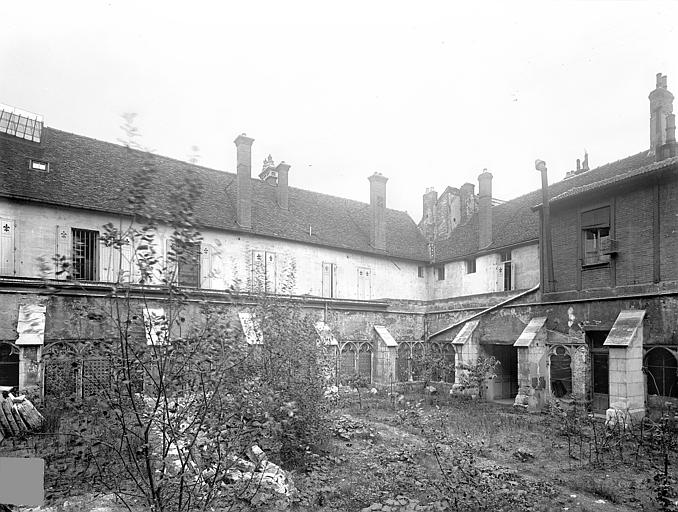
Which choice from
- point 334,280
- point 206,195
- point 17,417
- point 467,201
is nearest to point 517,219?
point 467,201

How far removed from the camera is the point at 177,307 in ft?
13.6

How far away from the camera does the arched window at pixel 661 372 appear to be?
43.7 feet

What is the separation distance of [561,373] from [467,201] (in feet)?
53.7

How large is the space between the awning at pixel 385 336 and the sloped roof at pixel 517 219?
722 centimetres

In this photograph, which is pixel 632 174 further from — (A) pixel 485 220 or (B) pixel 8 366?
(B) pixel 8 366

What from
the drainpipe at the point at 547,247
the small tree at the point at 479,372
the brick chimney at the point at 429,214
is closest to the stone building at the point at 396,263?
the drainpipe at the point at 547,247

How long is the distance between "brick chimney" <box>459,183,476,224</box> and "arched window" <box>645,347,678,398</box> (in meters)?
17.5

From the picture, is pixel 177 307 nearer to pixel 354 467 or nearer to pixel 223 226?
pixel 354 467

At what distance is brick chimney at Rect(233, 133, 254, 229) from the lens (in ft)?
74.1

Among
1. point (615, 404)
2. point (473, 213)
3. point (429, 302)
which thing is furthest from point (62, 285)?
point (473, 213)

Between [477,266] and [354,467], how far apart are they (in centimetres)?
1911

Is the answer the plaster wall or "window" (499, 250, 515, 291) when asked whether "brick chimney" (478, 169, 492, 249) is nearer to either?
"window" (499, 250, 515, 291)

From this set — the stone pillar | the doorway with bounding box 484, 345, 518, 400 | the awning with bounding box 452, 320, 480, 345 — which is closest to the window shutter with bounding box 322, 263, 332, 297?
the stone pillar

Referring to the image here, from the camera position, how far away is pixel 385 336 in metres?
23.1
